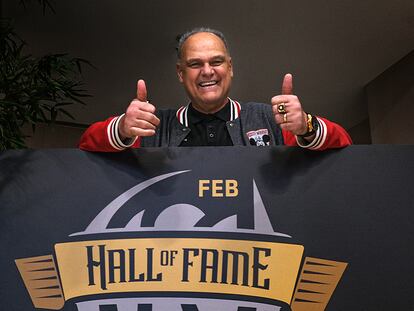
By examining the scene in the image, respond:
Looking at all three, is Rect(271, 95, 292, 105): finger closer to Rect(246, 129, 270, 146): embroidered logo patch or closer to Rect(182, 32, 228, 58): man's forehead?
Rect(246, 129, 270, 146): embroidered logo patch

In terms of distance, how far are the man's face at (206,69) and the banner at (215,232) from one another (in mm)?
383

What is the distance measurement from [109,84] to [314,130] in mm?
4111

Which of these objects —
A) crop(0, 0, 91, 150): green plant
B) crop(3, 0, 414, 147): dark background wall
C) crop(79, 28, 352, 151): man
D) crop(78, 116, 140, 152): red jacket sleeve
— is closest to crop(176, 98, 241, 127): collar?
crop(79, 28, 352, 151): man

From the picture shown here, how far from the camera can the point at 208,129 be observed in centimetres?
143

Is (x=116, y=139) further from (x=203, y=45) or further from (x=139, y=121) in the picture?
(x=203, y=45)

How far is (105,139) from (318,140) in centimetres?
51

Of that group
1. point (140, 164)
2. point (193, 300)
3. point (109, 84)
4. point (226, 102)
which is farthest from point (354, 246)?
point (109, 84)

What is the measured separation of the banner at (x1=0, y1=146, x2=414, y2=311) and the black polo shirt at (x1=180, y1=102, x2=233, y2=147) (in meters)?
0.33

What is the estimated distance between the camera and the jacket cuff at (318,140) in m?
1.03

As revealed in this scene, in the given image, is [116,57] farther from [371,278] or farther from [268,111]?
[371,278]

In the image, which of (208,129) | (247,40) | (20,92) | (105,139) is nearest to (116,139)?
(105,139)

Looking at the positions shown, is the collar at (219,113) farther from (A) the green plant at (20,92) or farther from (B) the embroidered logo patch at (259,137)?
(A) the green plant at (20,92)

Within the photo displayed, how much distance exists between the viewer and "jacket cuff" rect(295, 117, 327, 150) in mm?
1034

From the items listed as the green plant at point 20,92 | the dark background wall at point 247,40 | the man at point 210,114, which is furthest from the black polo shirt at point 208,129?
the dark background wall at point 247,40
